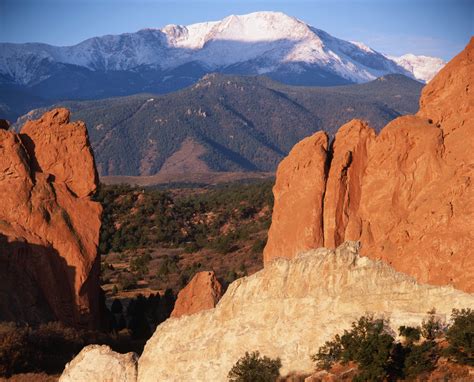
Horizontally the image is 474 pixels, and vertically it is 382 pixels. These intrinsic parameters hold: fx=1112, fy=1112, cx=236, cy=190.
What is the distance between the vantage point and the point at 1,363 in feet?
82.2

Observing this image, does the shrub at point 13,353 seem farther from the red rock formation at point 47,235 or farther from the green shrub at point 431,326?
the green shrub at point 431,326

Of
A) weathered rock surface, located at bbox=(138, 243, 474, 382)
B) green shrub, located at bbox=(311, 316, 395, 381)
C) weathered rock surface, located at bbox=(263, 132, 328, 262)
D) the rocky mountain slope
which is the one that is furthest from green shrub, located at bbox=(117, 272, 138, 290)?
green shrub, located at bbox=(311, 316, 395, 381)

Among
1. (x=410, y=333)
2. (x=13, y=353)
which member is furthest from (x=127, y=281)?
(x=410, y=333)

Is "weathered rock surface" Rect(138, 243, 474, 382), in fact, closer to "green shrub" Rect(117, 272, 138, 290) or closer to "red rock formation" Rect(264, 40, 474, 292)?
"red rock formation" Rect(264, 40, 474, 292)

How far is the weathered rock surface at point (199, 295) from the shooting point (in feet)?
106

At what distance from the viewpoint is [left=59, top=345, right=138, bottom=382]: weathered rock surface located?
22.1 meters

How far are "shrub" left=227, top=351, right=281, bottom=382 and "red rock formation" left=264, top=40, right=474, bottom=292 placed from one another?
6.24 metres

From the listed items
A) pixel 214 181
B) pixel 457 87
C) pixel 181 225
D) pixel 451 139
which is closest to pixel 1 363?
pixel 451 139

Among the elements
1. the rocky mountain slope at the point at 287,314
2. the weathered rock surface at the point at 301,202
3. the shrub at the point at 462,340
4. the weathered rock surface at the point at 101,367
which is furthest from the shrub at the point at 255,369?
the weathered rock surface at the point at 301,202

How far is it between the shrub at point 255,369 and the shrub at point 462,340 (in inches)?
124

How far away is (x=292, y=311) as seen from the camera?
20562 millimetres

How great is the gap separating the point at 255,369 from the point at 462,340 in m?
3.67

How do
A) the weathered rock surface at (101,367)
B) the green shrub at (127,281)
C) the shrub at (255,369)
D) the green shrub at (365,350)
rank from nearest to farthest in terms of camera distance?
the green shrub at (365,350)
the shrub at (255,369)
the weathered rock surface at (101,367)
the green shrub at (127,281)

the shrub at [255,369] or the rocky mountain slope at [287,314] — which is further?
the rocky mountain slope at [287,314]
